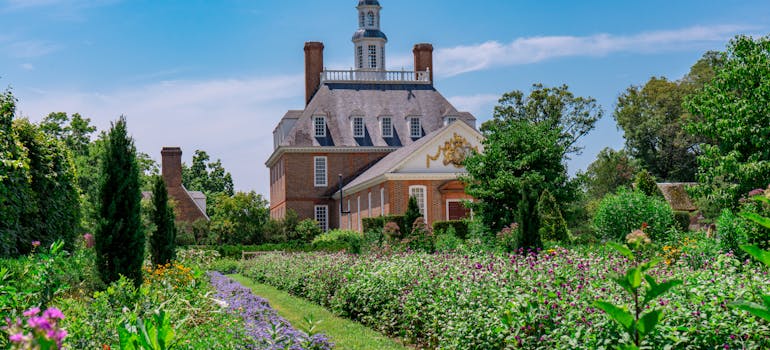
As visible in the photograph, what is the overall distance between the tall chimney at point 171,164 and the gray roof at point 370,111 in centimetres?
810

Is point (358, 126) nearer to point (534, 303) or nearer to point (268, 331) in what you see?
point (534, 303)

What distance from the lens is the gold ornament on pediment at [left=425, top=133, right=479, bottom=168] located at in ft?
123

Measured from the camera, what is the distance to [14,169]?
40.9ft

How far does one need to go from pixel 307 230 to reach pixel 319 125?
748cm

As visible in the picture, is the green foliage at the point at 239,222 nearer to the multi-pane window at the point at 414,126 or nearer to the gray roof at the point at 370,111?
the gray roof at the point at 370,111

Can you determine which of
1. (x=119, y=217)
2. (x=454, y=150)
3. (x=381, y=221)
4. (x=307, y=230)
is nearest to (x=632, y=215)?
(x=381, y=221)

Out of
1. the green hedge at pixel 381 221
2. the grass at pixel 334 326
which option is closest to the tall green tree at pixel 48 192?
the grass at pixel 334 326

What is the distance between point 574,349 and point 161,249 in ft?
47.9

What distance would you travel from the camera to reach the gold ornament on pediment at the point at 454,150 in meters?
37.6

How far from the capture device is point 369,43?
51.4 m

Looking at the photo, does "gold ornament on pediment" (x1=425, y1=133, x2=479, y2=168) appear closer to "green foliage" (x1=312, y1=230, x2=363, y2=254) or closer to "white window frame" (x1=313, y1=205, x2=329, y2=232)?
"green foliage" (x1=312, y1=230, x2=363, y2=254)

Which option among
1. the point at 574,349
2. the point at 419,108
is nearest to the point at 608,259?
the point at 574,349

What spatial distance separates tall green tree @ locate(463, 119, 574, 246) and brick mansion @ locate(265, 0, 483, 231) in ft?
31.3

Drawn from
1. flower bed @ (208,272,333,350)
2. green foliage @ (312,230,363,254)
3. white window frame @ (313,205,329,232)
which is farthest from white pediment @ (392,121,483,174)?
flower bed @ (208,272,333,350)
